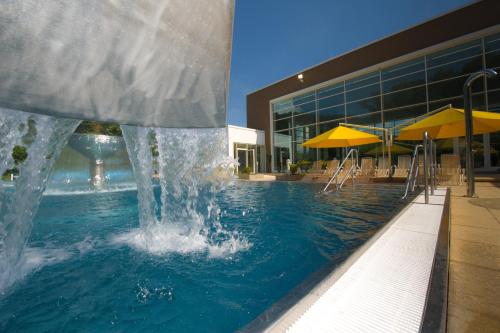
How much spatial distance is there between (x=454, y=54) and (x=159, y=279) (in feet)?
56.4

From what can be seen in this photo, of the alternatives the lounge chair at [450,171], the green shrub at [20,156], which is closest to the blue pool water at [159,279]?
the green shrub at [20,156]

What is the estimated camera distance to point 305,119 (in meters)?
20.7

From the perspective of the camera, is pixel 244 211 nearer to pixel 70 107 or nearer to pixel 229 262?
pixel 229 262

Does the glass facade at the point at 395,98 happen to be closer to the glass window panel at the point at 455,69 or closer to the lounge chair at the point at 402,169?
the glass window panel at the point at 455,69

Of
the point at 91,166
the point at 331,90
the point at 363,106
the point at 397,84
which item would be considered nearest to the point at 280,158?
the point at 331,90

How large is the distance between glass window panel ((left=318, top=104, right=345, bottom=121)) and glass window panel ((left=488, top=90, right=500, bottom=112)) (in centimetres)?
774

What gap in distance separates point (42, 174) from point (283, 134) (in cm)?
2121

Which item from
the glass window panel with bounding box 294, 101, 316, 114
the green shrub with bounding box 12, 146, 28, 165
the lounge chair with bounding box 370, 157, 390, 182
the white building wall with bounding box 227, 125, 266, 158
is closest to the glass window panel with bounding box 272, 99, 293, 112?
the glass window panel with bounding box 294, 101, 316, 114

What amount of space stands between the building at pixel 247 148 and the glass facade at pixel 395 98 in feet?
5.24

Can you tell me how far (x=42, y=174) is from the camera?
214 cm

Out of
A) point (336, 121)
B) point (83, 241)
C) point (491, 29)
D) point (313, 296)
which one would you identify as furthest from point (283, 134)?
point (313, 296)

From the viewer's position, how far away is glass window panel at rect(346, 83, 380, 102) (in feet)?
52.8

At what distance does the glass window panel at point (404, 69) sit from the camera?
14.3 meters

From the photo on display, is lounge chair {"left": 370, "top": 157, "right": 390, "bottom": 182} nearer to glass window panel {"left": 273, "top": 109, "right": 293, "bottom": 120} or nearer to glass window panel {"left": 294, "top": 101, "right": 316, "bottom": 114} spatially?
glass window panel {"left": 294, "top": 101, "right": 316, "bottom": 114}
